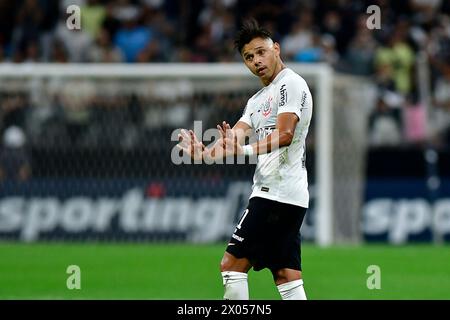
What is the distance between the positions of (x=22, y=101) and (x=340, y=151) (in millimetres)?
5375

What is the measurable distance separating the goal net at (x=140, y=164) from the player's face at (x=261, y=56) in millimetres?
9592

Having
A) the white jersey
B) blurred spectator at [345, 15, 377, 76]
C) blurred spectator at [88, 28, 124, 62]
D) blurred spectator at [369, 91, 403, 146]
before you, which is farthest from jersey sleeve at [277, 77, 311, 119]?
blurred spectator at [88, 28, 124, 62]

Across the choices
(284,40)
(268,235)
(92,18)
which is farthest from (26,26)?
(268,235)

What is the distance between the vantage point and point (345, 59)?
66.5 feet

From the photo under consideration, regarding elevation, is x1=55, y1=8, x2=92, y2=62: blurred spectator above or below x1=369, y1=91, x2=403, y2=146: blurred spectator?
above

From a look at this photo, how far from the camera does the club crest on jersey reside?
27.2 feet

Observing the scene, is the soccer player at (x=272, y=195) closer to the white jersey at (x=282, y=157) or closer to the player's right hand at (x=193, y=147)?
the white jersey at (x=282, y=157)

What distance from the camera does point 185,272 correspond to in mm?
14094

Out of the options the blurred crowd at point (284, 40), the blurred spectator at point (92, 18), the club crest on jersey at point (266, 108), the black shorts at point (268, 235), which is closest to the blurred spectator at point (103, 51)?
the blurred crowd at point (284, 40)

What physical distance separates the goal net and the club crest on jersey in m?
9.49

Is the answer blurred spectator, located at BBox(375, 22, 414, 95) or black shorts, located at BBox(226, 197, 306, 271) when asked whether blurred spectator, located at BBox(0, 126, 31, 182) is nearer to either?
blurred spectator, located at BBox(375, 22, 414, 95)

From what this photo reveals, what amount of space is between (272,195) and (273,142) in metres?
0.52

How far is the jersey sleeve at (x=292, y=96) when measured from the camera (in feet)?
26.5

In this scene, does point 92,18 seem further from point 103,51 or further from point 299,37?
point 299,37
